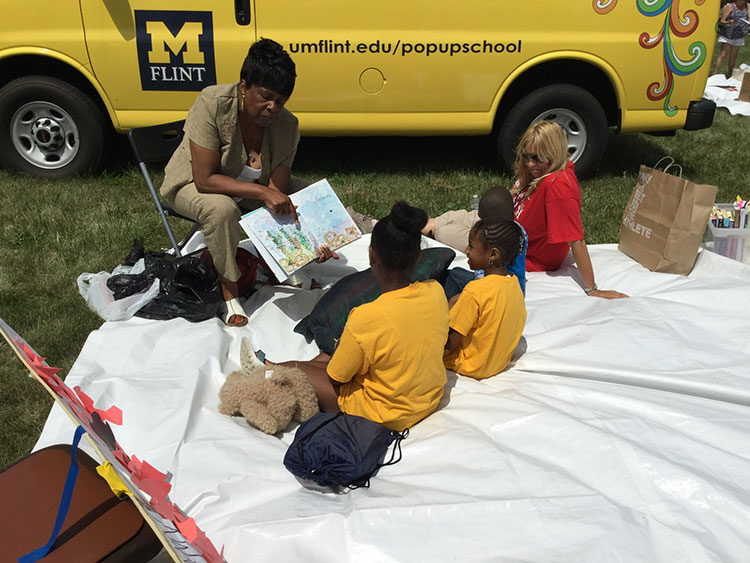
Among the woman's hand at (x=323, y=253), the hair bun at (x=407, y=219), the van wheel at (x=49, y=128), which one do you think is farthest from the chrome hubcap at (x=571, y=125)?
the van wheel at (x=49, y=128)

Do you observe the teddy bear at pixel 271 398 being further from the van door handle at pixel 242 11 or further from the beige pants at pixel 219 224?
the van door handle at pixel 242 11

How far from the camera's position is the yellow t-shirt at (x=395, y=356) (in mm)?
2367

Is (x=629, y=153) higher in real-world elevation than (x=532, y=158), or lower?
lower

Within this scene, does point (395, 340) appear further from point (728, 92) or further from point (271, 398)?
point (728, 92)

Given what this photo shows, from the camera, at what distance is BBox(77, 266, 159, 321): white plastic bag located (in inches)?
136

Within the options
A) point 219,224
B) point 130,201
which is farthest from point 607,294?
point 130,201

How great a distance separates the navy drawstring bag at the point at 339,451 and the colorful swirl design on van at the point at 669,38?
429 cm

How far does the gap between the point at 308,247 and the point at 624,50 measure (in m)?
3.42

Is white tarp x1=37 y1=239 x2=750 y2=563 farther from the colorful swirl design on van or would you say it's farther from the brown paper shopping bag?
the colorful swirl design on van

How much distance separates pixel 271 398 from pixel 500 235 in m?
1.20

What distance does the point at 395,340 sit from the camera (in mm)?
2367

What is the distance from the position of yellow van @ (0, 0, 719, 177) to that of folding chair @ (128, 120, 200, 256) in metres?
1.09

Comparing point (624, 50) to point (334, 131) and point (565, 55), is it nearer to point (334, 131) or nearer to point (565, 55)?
point (565, 55)

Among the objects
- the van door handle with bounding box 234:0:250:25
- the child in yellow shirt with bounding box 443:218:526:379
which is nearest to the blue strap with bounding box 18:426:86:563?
the child in yellow shirt with bounding box 443:218:526:379
